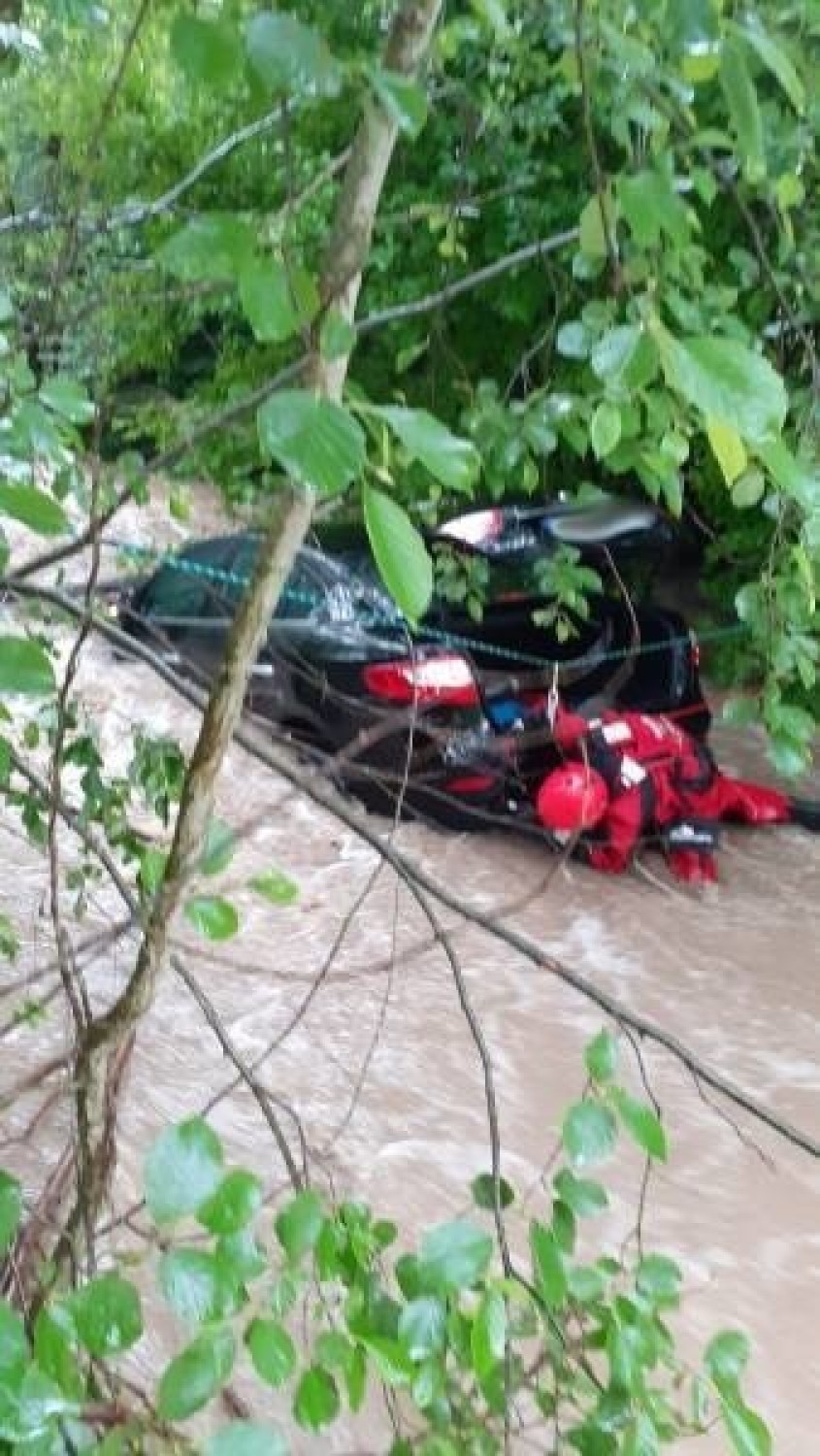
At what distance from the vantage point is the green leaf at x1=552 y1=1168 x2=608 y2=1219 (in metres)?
1.46

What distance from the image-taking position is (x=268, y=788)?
20.7 ft

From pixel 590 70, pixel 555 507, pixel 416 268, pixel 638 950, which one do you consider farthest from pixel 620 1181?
pixel 416 268

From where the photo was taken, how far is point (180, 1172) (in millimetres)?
1129

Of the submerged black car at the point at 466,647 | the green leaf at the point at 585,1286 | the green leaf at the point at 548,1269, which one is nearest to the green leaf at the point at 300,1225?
the green leaf at the point at 548,1269

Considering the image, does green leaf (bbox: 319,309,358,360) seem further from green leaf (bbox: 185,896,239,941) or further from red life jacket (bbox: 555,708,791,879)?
red life jacket (bbox: 555,708,791,879)

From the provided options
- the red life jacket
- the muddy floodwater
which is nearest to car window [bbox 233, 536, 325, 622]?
the muddy floodwater

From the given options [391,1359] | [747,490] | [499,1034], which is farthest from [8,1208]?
[499,1034]

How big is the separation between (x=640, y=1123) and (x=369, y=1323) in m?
0.28

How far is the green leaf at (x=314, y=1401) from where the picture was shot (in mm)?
1201

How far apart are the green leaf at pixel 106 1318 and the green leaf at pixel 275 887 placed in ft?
2.57

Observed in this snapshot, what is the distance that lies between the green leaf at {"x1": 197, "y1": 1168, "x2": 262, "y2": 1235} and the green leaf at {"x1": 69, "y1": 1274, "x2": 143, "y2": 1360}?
77 mm

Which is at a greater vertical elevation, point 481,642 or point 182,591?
point 481,642

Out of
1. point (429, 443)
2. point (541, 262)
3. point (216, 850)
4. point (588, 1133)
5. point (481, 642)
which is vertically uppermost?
point (541, 262)

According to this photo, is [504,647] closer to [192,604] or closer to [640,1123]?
[192,604]
